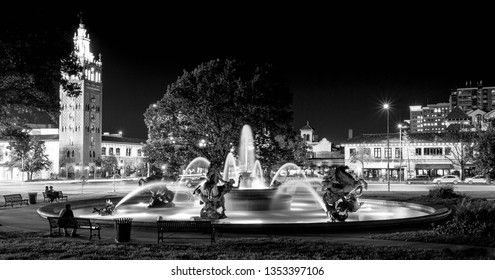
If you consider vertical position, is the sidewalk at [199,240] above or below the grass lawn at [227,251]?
below

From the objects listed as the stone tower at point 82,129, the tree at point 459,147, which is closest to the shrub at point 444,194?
the tree at point 459,147

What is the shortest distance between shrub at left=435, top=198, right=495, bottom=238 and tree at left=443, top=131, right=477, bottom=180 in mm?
65961

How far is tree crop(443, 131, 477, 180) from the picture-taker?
81238 millimetres

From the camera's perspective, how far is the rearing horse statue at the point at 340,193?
20828mm

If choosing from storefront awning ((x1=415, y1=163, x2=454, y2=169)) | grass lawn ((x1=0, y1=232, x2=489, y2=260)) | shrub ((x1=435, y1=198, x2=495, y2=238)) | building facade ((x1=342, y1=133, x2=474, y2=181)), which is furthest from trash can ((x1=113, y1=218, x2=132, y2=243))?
storefront awning ((x1=415, y1=163, x2=454, y2=169))

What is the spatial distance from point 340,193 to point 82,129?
109 metres

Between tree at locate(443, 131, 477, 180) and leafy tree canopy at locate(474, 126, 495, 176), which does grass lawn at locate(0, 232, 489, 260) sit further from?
tree at locate(443, 131, 477, 180)

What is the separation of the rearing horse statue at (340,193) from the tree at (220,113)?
1715 cm

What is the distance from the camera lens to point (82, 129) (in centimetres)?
11988

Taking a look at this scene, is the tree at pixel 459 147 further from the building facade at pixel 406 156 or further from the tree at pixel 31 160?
the tree at pixel 31 160

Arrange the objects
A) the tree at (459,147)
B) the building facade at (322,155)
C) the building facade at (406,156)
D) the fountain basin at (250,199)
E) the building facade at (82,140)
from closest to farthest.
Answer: the fountain basin at (250,199), the tree at (459,147), the building facade at (406,156), the building facade at (82,140), the building facade at (322,155)

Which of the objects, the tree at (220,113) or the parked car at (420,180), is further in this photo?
the parked car at (420,180)

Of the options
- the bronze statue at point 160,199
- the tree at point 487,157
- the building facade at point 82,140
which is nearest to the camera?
the bronze statue at point 160,199

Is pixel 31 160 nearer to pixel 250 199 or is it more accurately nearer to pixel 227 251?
pixel 250 199
